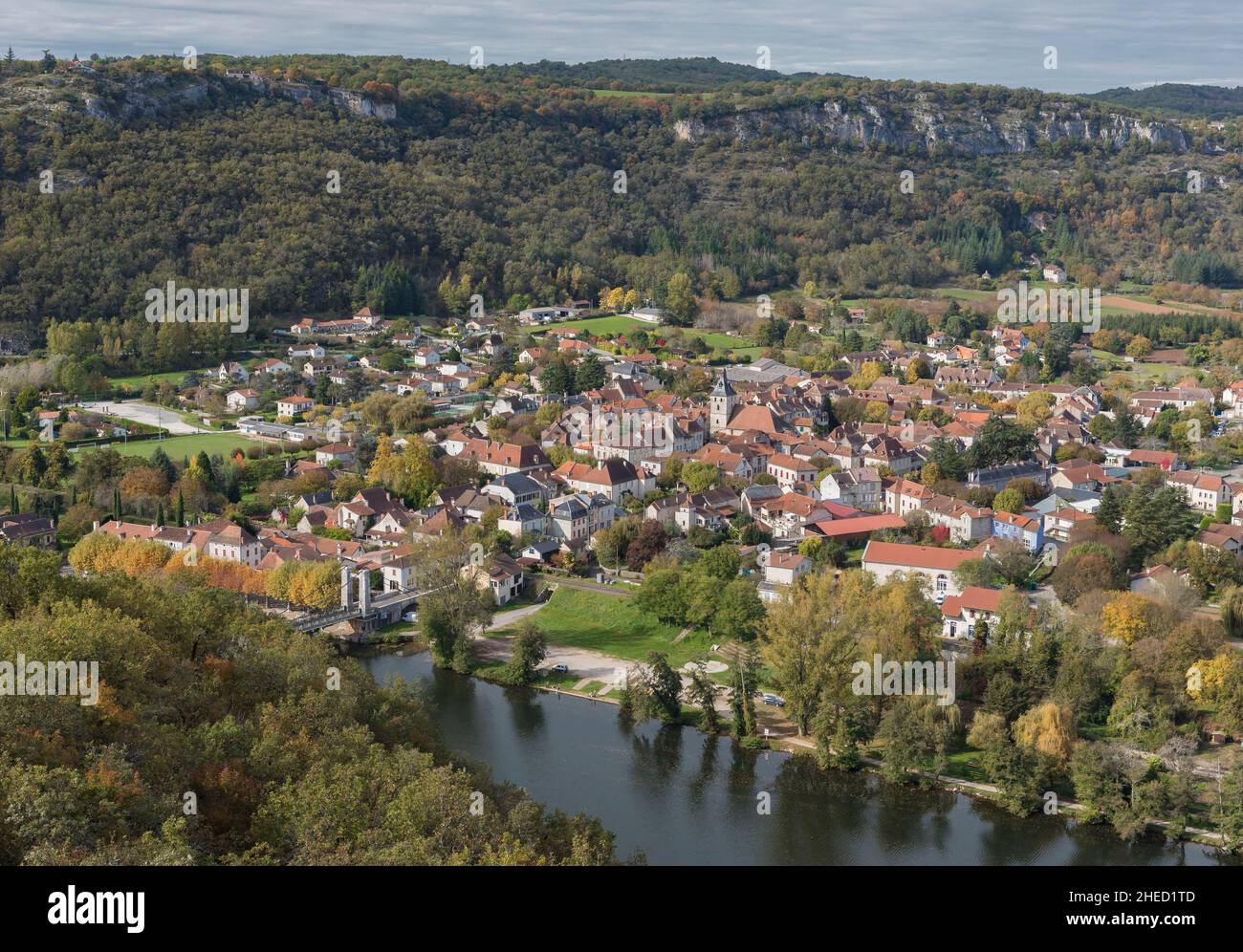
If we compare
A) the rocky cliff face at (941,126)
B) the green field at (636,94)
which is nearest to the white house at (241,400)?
the rocky cliff face at (941,126)

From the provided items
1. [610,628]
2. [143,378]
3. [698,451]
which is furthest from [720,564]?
[143,378]

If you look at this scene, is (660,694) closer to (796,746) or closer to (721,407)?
(796,746)

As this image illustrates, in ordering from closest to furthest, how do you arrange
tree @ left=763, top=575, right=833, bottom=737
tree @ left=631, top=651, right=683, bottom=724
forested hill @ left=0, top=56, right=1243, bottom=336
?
tree @ left=763, top=575, right=833, bottom=737, tree @ left=631, top=651, right=683, bottom=724, forested hill @ left=0, top=56, right=1243, bottom=336

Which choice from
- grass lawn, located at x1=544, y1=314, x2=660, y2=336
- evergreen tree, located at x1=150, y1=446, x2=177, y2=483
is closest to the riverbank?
evergreen tree, located at x1=150, y1=446, x2=177, y2=483

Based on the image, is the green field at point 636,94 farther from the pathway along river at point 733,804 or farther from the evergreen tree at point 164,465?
the pathway along river at point 733,804

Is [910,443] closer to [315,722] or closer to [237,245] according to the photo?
[315,722]

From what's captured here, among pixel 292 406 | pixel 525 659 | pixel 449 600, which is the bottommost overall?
pixel 525 659

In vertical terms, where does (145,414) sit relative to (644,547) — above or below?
above

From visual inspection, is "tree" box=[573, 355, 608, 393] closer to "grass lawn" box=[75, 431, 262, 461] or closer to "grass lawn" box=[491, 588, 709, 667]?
"grass lawn" box=[75, 431, 262, 461]
